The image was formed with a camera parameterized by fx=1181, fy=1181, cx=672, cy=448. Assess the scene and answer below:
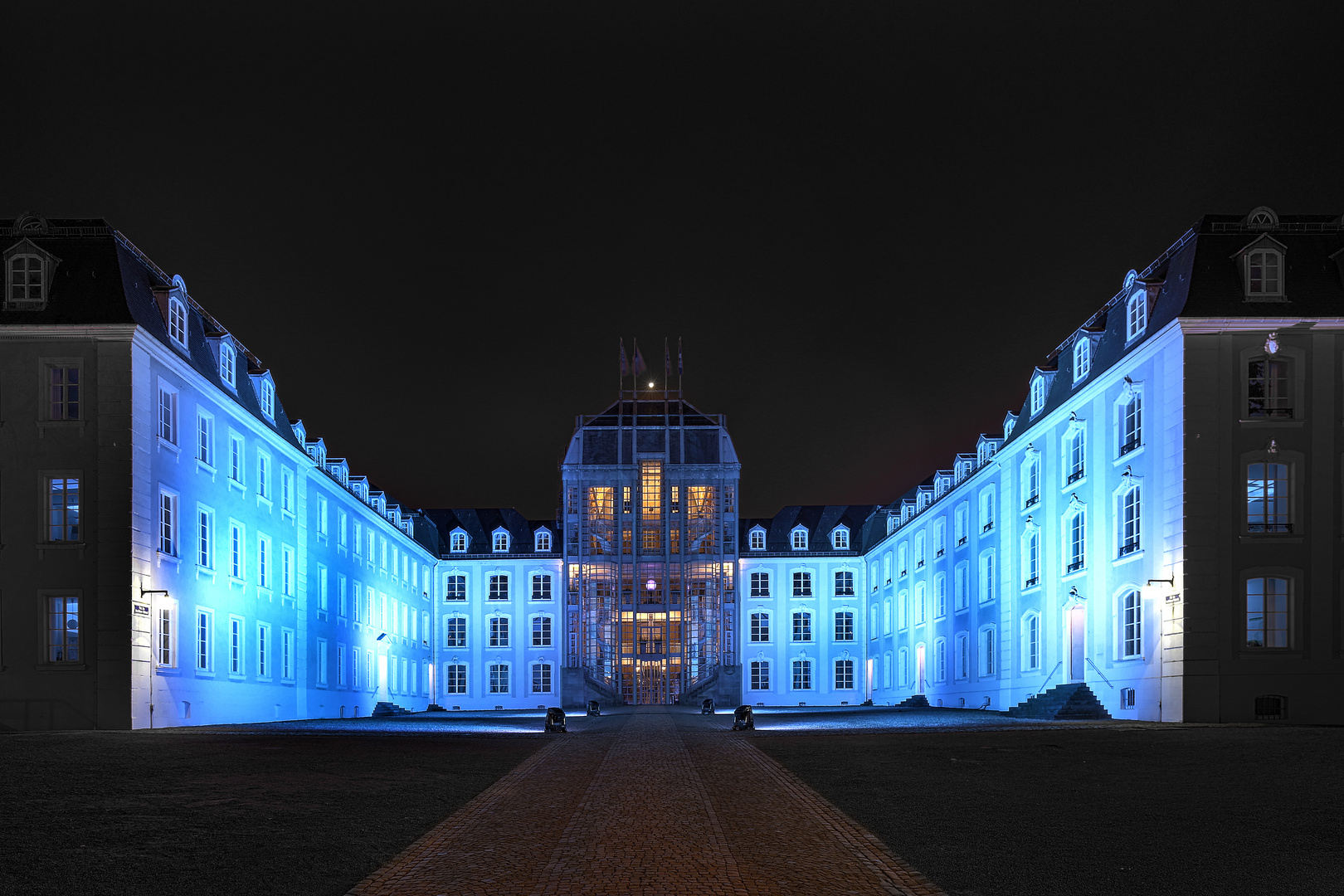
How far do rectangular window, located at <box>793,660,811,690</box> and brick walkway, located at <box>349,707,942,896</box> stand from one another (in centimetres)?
5420

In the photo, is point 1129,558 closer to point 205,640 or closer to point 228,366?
point 205,640

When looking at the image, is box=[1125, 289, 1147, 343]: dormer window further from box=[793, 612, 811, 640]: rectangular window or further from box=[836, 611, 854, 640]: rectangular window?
box=[836, 611, 854, 640]: rectangular window

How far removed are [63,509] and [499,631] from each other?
4396 cm

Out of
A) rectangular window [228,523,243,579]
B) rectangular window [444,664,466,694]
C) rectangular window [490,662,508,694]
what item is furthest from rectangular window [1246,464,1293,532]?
rectangular window [444,664,466,694]

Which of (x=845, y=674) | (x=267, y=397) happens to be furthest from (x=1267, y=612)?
(x=845, y=674)

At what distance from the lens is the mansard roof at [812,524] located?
73.9m

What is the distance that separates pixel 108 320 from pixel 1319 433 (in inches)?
1143

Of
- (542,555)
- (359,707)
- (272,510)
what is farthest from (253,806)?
(542,555)

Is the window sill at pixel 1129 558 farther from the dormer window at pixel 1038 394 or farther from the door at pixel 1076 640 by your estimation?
the dormer window at pixel 1038 394

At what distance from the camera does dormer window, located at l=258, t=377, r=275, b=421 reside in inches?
1612

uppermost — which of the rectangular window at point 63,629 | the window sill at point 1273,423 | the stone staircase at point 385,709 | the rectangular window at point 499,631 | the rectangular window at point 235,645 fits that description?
the window sill at point 1273,423

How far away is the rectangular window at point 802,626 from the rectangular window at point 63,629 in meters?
48.8

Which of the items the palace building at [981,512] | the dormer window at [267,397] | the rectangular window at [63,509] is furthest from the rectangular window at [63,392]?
the dormer window at [267,397]

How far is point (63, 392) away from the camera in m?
28.5
